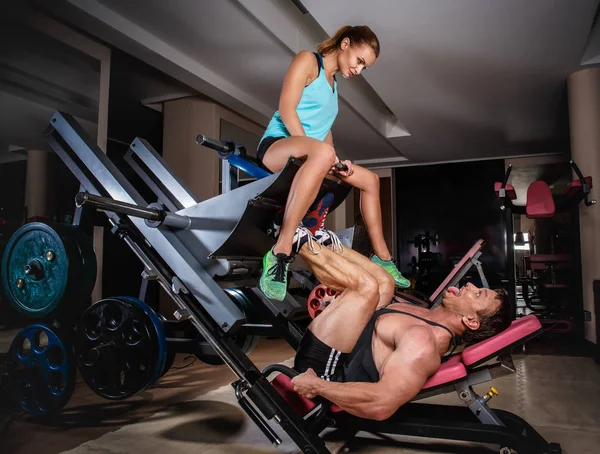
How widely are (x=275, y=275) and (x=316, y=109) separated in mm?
785

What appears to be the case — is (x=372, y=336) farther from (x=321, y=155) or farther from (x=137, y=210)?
(x=137, y=210)

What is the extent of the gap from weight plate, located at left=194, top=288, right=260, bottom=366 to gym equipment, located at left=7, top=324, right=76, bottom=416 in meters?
0.61

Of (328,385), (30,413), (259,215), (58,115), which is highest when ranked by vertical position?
(58,115)

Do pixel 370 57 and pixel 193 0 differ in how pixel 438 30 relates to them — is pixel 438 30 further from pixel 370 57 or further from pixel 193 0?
pixel 370 57

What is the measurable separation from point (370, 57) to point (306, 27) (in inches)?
93.7

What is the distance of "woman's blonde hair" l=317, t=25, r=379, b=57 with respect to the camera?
1.85 meters

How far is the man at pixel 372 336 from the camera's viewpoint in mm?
1571

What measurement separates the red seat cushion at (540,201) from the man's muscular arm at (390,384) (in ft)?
10.4

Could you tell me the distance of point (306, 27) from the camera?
3973 millimetres

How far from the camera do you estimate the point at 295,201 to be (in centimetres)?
165

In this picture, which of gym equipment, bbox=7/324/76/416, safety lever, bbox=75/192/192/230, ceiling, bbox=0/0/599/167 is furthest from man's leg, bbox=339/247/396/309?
ceiling, bbox=0/0/599/167

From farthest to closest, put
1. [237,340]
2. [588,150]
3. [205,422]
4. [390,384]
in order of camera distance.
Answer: [588,150] → [237,340] → [205,422] → [390,384]

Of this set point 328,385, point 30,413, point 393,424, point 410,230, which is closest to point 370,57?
point 328,385

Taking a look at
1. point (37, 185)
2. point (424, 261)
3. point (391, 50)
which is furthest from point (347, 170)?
point (424, 261)
